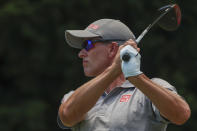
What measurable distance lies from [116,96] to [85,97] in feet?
0.85

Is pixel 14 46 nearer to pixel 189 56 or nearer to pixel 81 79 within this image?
pixel 81 79

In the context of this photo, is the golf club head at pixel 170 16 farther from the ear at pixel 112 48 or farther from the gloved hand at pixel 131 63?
the gloved hand at pixel 131 63

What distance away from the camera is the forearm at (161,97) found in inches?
93.9

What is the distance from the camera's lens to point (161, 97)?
2387 mm

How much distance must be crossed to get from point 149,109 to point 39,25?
573 centimetres

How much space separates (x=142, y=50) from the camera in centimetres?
820

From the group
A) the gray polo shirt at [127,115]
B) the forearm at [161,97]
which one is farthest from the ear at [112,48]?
the forearm at [161,97]

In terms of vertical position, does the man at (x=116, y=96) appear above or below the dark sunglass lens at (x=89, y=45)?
below

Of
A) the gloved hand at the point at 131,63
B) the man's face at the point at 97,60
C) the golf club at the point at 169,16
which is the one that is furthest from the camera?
the golf club at the point at 169,16

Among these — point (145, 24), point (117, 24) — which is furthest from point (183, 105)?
point (145, 24)

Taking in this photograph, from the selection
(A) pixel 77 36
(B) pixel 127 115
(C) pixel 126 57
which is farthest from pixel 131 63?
(A) pixel 77 36

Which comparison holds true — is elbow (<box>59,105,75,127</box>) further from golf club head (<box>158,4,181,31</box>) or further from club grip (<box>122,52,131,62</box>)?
golf club head (<box>158,4,181,31</box>)

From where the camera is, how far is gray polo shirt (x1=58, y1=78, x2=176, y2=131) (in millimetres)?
2541

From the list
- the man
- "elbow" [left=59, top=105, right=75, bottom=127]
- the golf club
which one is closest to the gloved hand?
the man
